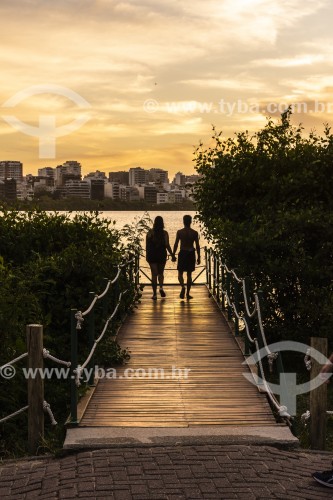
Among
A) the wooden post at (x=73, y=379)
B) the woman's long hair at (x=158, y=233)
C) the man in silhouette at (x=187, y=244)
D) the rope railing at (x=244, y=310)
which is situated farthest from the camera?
the man in silhouette at (x=187, y=244)

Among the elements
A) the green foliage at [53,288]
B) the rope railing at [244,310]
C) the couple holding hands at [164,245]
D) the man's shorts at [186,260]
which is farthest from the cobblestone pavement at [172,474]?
the man's shorts at [186,260]

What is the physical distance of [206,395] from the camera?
10914mm

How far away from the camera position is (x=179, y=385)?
37.7 ft

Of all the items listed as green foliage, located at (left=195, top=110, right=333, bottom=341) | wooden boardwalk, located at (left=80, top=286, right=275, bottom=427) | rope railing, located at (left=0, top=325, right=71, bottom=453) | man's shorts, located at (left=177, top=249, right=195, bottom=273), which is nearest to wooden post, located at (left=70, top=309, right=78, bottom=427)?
wooden boardwalk, located at (left=80, top=286, right=275, bottom=427)

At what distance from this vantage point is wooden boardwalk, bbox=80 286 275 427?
32.2ft

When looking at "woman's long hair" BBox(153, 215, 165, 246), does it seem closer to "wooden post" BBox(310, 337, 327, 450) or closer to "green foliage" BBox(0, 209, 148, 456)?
"green foliage" BBox(0, 209, 148, 456)

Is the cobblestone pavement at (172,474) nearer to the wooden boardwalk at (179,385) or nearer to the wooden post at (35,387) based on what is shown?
the wooden post at (35,387)

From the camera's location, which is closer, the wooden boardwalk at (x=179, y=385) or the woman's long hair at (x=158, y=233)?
the wooden boardwalk at (x=179, y=385)

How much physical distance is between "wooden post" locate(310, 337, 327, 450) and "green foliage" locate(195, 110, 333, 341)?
7140mm

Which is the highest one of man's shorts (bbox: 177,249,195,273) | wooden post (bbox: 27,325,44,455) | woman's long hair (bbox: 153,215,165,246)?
woman's long hair (bbox: 153,215,165,246)

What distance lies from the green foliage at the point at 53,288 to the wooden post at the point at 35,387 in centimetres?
19

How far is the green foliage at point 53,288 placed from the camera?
11.3 metres

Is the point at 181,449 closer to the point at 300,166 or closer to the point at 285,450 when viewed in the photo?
the point at 285,450

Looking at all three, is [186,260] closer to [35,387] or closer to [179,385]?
[179,385]
